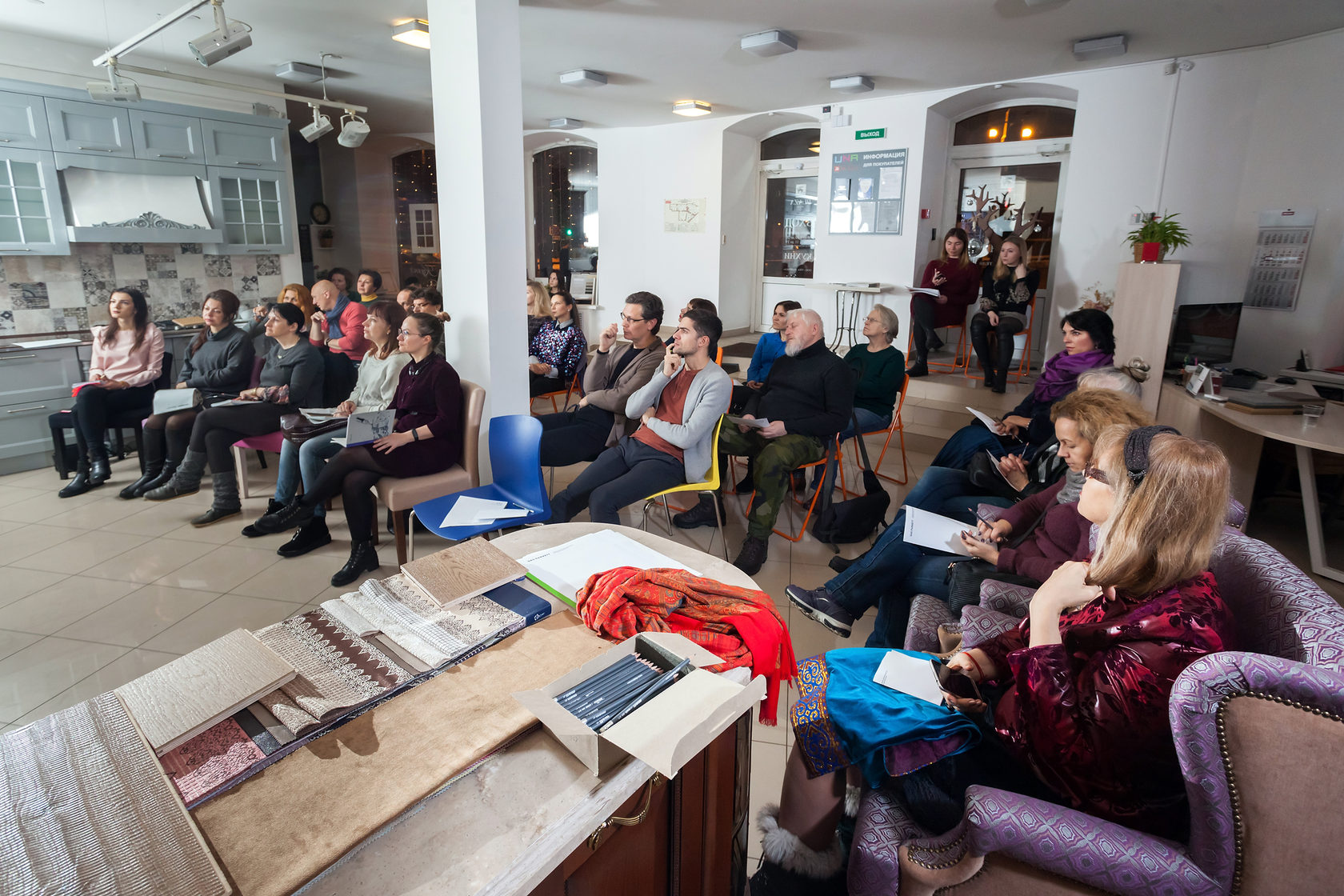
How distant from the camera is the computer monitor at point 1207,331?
523 centimetres

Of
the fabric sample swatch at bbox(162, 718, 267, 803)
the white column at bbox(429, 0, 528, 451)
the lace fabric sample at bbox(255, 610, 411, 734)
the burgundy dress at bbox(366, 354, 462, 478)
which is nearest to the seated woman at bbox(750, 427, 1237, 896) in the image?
the lace fabric sample at bbox(255, 610, 411, 734)

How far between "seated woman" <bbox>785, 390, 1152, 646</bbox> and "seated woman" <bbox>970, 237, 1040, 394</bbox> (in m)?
A: 4.05

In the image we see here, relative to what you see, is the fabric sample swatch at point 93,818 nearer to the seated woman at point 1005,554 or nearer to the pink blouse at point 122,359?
the seated woman at point 1005,554

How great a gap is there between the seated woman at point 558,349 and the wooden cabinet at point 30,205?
3.66m

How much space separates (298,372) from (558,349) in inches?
67.6

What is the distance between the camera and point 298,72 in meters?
6.38

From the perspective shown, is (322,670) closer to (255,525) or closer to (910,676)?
(910,676)

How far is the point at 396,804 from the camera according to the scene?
3.02 feet

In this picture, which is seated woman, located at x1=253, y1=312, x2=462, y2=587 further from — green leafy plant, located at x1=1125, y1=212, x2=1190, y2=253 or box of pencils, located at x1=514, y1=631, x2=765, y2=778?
green leafy plant, located at x1=1125, y1=212, x2=1190, y2=253

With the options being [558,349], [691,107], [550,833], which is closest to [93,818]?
[550,833]

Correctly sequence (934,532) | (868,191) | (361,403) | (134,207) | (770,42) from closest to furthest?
(934,532)
(361,403)
(770,42)
(134,207)
(868,191)

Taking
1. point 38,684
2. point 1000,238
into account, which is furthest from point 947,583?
point 1000,238

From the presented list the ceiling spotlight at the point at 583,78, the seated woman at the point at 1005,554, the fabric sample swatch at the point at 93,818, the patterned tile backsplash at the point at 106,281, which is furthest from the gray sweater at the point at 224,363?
the fabric sample swatch at the point at 93,818

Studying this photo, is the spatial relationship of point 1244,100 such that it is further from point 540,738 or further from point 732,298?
point 540,738
